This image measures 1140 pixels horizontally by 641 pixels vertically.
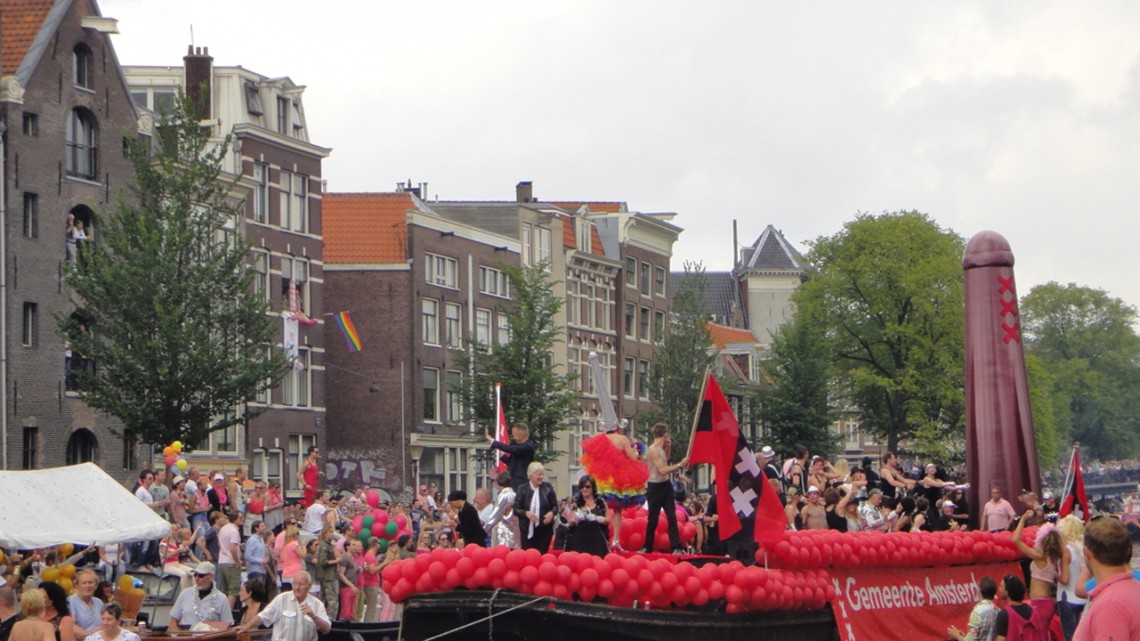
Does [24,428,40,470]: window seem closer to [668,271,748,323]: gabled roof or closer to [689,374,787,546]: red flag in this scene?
[689,374,787,546]: red flag

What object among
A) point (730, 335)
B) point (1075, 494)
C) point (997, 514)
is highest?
point (730, 335)

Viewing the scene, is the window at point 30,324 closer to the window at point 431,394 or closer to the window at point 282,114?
the window at point 282,114

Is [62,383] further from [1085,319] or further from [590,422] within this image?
[1085,319]

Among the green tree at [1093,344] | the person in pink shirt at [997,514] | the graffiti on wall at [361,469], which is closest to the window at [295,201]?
the graffiti on wall at [361,469]

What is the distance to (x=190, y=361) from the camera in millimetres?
33438

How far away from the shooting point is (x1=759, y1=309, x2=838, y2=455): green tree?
62656 mm

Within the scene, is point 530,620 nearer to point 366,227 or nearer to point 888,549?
point 888,549

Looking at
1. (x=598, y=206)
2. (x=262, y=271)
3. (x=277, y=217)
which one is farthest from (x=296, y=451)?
(x=598, y=206)

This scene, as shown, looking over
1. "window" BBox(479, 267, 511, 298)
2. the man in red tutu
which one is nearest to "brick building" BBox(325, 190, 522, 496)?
"window" BBox(479, 267, 511, 298)

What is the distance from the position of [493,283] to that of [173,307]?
2677 centimetres

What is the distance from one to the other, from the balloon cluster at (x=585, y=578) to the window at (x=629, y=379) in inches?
2110

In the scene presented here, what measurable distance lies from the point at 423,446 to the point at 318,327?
21.5 ft

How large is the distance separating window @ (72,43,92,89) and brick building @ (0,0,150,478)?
0.10 ft

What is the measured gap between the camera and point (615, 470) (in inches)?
695
